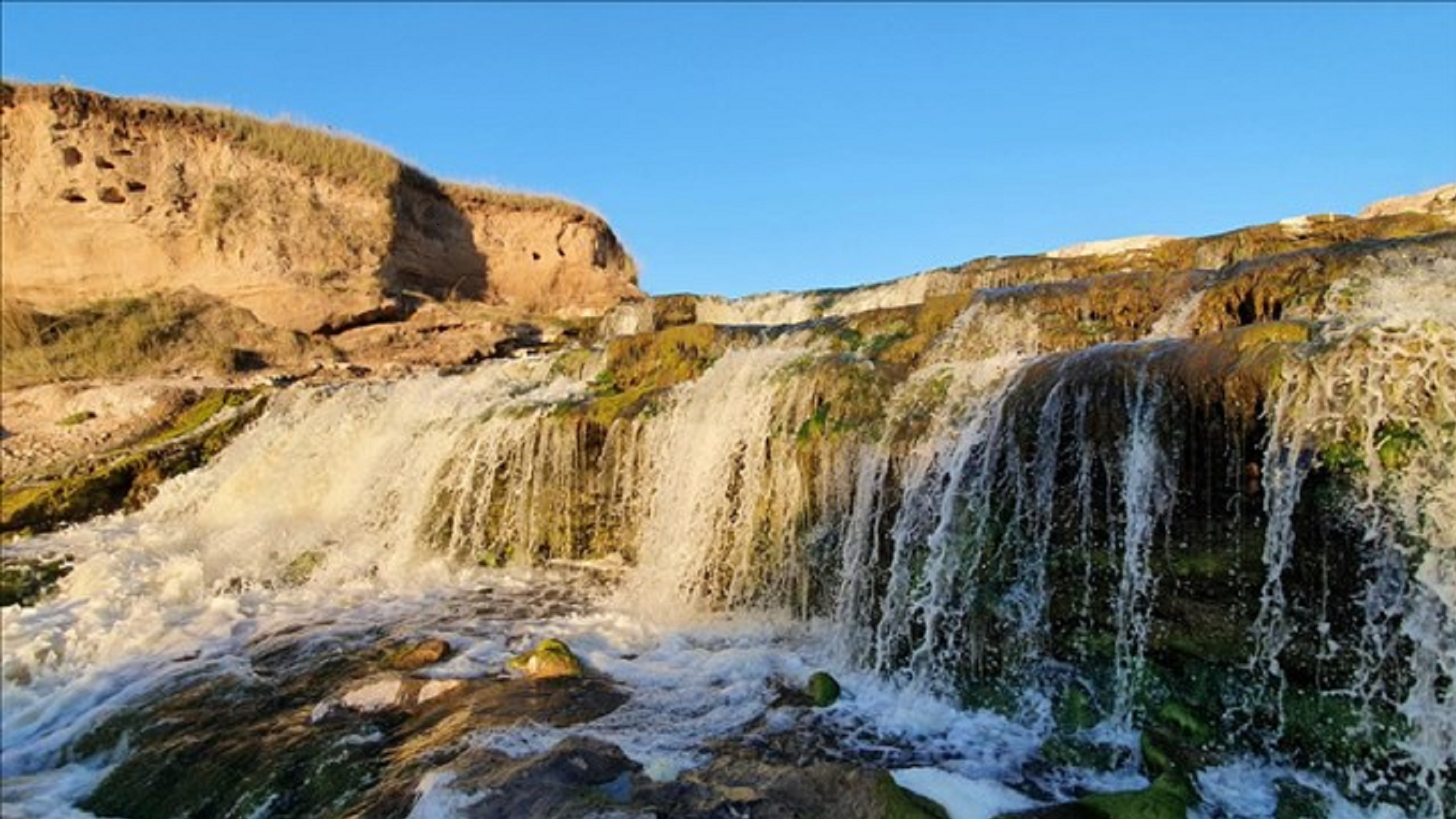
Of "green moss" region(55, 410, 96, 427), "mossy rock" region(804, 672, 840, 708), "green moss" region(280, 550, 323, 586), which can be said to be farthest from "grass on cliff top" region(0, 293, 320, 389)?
"mossy rock" region(804, 672, 840, 708)

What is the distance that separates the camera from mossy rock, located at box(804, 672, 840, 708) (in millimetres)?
5355

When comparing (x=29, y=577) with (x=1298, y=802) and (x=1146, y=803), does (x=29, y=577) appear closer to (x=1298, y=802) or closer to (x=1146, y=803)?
(x=1146, y=803)

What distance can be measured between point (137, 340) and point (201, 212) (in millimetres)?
3544

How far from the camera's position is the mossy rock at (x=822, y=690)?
211 inches

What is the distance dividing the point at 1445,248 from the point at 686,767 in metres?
8.23

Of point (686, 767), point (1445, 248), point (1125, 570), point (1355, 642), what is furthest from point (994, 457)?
point (1445, 248)

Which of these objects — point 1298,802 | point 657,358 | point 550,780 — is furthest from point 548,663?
point 657,358

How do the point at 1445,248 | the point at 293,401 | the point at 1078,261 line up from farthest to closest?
the point at 293,401 → the point at 1078,261 → the point at 1445,248

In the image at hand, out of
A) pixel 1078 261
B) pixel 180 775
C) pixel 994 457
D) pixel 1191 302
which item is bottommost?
pixel 180 775

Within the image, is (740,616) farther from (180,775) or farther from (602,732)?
(180,775)

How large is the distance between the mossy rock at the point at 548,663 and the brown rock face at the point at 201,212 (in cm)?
1534

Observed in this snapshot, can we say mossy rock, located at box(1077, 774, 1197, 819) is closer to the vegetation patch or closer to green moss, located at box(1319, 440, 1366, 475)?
green moss, located at box(1319, 440, 1366, 475)

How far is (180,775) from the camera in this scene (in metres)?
4.88

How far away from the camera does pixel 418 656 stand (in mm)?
6348
